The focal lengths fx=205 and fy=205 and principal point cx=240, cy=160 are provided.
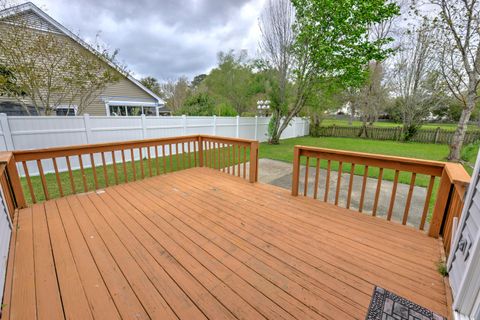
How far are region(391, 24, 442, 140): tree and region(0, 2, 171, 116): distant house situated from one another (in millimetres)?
13556

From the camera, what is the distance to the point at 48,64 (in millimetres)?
5898

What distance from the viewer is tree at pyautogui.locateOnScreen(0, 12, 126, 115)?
5.34 meters

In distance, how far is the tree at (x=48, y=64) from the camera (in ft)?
17.5

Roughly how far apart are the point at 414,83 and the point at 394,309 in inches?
553

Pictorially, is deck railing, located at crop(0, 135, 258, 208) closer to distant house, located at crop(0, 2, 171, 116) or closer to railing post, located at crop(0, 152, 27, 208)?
railing post, located at crop(0, 152, 27, 208)

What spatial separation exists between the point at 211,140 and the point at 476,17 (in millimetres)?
7515

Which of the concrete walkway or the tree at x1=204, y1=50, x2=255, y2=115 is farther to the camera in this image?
the tree at x1=204, y1=50, x2=255, y2=115

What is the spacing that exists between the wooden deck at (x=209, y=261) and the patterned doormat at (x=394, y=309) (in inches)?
2.1

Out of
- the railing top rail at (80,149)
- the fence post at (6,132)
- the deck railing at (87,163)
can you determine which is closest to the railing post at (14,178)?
the deck railing at (87,163)

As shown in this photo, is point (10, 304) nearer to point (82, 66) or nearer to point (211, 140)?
point (211, 140)

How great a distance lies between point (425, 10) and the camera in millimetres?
6211

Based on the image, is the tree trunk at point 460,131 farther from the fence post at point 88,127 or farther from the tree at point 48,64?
the tree at point 48,64

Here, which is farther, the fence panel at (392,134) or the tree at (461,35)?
the fence panel at (392,134)

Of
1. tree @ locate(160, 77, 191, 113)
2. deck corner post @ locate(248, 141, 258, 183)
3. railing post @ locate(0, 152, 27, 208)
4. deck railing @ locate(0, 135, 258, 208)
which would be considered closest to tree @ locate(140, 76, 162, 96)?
tree @ locate(160, 77, 191, 113)
